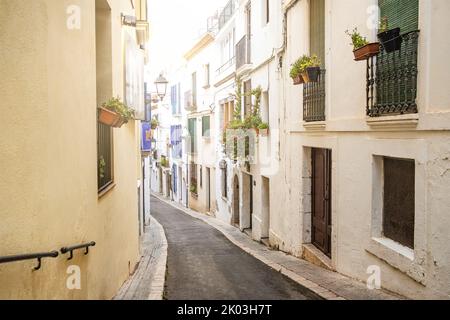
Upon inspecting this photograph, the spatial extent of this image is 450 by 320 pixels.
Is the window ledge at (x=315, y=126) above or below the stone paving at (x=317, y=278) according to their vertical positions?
above

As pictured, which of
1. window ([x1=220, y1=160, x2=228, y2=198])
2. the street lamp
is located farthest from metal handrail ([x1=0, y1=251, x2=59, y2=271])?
window ([x1=220, y1=160, x2=228, y2=198])

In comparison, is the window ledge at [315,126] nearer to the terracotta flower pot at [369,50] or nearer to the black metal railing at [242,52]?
the terracotta flower pot at [369,50]

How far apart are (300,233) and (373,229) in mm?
A: 3729

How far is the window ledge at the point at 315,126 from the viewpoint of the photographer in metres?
9.20

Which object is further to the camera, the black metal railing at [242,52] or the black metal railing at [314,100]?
the black metal railing at [242,52]

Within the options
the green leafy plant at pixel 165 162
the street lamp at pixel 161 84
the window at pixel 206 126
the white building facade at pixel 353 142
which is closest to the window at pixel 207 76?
the window at pixel 206 126

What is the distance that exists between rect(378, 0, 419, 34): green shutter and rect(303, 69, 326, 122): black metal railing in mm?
2490

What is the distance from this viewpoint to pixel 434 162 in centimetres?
556

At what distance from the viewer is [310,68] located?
9.09 meters

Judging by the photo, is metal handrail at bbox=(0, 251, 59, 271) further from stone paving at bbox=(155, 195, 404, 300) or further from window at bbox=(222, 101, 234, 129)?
window at bbox=(222, 101, 234, 129)

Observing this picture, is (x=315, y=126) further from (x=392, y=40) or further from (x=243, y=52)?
(x=243, y=52)

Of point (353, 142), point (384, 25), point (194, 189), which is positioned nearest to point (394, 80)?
point (384, 25)

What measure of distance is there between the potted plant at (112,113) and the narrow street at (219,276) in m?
2.68

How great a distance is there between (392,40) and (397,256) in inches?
113
